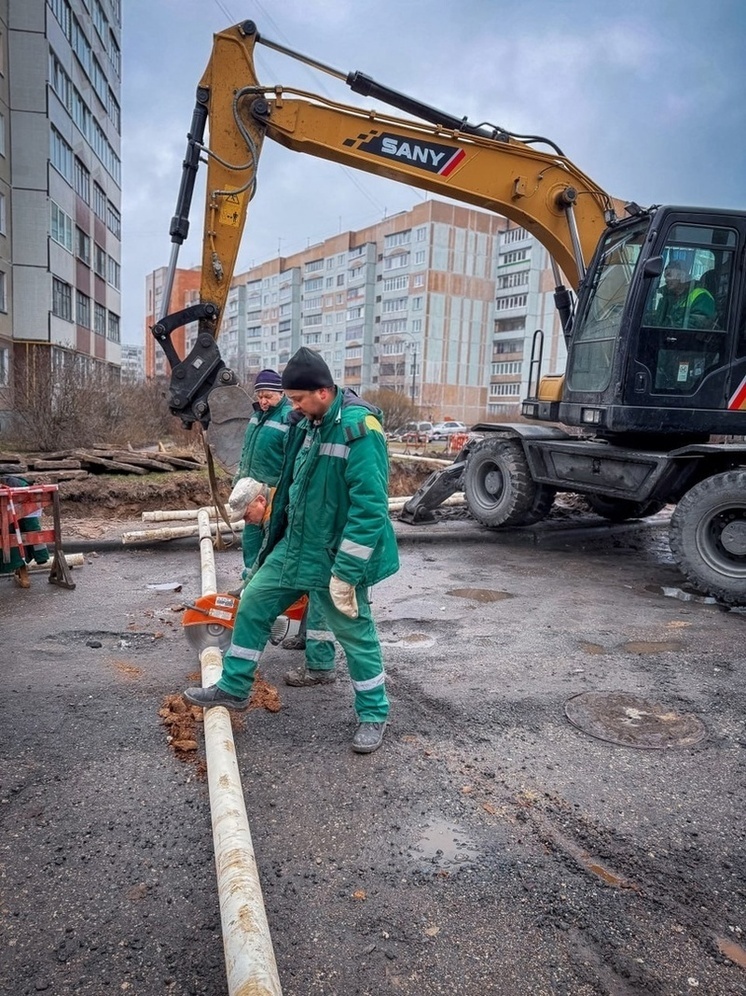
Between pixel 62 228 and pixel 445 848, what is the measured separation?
31613 mm

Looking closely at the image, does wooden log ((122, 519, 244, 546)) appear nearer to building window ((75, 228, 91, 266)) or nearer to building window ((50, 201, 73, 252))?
building window ((50, 201, 73, 252))

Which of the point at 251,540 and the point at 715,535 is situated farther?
the point at 715,535

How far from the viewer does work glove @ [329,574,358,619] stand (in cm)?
341

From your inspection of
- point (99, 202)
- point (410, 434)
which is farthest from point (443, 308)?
point (410, 434)

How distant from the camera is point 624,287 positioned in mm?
7383

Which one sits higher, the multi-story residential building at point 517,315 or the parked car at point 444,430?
the multi-story residential building at point 517,315

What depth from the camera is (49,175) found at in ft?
87.0

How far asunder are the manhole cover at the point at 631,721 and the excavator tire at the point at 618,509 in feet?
20.2

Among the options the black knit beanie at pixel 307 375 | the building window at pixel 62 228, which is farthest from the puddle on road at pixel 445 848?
the building window at pixel 62 228

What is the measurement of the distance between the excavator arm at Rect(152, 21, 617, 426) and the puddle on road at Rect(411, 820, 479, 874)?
510cm

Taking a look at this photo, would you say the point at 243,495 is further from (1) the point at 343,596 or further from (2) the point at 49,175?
(2) the point at 49,175

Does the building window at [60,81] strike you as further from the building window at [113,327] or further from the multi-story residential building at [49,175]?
the building window at [113,327]

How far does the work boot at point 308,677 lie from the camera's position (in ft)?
14.3

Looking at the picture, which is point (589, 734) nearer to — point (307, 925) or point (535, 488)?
point (307, 925)
